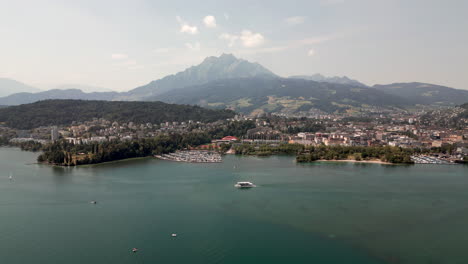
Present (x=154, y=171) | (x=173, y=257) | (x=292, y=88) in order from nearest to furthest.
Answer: (x=173, y=257) → (x=154, y=171) → (x=292, y=88)

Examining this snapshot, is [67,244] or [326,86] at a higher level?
[326,86]

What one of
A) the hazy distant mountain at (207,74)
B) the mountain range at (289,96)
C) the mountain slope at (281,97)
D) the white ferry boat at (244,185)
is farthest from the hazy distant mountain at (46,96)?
the white ferry boat at (244,185)

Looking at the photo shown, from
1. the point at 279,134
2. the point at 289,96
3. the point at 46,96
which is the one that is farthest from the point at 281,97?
the point at 46,96

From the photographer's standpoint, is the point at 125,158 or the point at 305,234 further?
the point at 125,158

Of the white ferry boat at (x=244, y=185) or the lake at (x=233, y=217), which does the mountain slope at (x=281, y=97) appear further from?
the white ferry boat at (x=244, y=185)

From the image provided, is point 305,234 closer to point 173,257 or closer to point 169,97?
point 173,257

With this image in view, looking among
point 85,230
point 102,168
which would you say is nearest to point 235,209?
point 85,230

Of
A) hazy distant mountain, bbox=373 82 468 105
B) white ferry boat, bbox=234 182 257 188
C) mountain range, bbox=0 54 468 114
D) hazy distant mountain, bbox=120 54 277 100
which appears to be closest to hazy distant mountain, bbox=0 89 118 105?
mountain range, bbox=0 54 468 114
